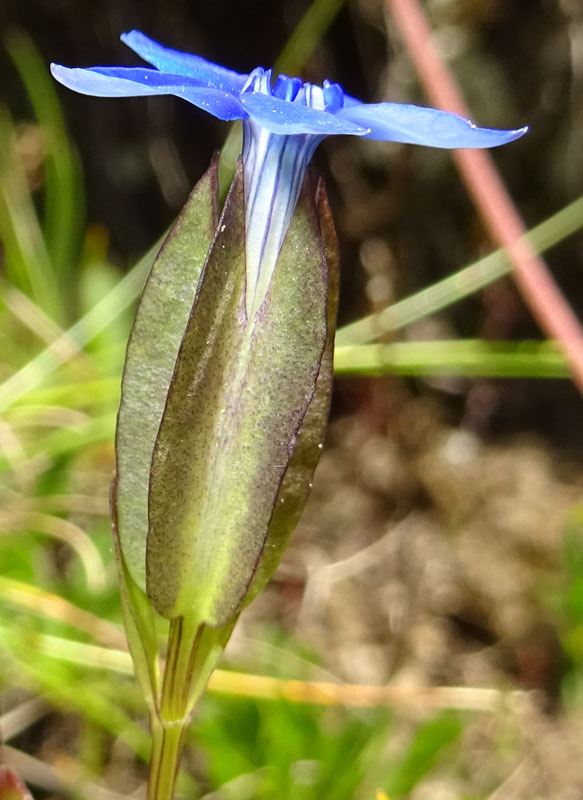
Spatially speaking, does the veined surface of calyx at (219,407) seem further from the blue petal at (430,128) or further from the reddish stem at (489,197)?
the reddish stem at (489,197)

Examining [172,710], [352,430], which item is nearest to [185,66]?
[172,710]

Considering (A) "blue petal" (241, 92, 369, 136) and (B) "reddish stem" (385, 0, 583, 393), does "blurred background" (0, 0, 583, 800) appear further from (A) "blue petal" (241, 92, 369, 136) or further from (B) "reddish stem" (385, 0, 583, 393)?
(A) "blue petal" (241, 92, 369, 136)

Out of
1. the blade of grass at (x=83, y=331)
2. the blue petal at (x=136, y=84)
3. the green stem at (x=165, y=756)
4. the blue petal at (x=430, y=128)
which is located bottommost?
the green stem at (x=165, y=756)

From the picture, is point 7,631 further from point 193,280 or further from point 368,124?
point 368,124

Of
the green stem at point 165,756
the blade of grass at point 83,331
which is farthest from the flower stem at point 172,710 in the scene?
the blade of grass at point 83,331

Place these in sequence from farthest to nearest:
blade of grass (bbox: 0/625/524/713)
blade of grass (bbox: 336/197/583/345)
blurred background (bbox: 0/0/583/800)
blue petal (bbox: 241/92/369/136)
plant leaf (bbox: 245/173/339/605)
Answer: blade of grass (bbox: 336/197/583/345) → blurred background (bbox: 0/0/583/800) → blade of grass (bbox: 0/625/524/713) → plant leaf (bbox: 245/173/339/605) → blue petal (bbox: 241/92/369/136)

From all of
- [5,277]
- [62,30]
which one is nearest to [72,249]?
[5,277]

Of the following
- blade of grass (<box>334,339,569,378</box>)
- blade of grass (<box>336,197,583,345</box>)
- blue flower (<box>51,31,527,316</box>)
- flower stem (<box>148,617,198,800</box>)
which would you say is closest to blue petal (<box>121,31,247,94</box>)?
blue flower (<box>51,31,527,316</box>)
